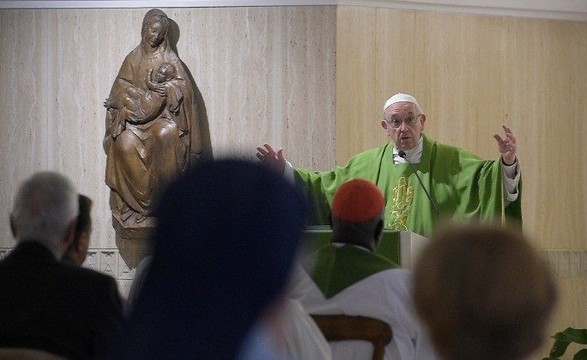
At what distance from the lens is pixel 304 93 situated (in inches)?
353

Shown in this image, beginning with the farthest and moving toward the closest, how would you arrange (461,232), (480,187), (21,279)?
(480,187), (21,279), (461,232)

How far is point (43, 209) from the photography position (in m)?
3.39

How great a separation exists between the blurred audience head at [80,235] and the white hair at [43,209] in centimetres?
19

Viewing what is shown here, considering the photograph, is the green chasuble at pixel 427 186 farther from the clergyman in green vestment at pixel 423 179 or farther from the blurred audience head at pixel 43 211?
the blurred audience head at pixel 43 211

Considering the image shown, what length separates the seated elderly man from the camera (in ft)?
12.6

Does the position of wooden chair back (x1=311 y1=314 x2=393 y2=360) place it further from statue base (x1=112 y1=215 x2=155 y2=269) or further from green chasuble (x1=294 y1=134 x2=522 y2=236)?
statue base (x1=112 y1=215 x2=155 y2=269)

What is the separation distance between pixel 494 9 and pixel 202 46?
2.50 metres

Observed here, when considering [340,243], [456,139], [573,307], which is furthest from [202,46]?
[340,243]

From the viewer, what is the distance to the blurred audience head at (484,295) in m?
1.79

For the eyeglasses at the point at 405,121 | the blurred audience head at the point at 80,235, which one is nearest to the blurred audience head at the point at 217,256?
the blurred audience head at the point at 80,235

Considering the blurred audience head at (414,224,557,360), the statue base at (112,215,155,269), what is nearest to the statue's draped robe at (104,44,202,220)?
the statue base at (112,215,155,269)

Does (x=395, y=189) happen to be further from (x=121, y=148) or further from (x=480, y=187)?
(x=121, y=148)

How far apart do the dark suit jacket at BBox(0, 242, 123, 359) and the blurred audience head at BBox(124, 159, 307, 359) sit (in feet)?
5.37

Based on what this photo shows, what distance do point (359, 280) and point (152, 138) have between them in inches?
203
